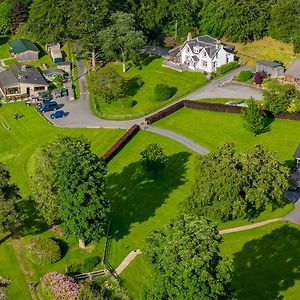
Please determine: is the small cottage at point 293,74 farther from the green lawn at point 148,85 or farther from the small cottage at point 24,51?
the small cottage at point 24,51

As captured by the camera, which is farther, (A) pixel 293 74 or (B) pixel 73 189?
(A) pixel 293 74

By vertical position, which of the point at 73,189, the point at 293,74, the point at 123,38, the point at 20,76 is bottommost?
the point at 293,74

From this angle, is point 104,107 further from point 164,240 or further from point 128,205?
point 164,240

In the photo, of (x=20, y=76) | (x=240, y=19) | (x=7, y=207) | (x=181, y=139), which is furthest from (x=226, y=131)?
(x=20, y=76)

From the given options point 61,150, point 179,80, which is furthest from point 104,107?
point 61,150

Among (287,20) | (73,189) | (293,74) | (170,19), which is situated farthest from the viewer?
(170,19)

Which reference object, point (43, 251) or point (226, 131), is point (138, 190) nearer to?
point (43, 251)

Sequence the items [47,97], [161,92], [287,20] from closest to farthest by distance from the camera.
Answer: [161,92] → [47,97] → [287,20]
